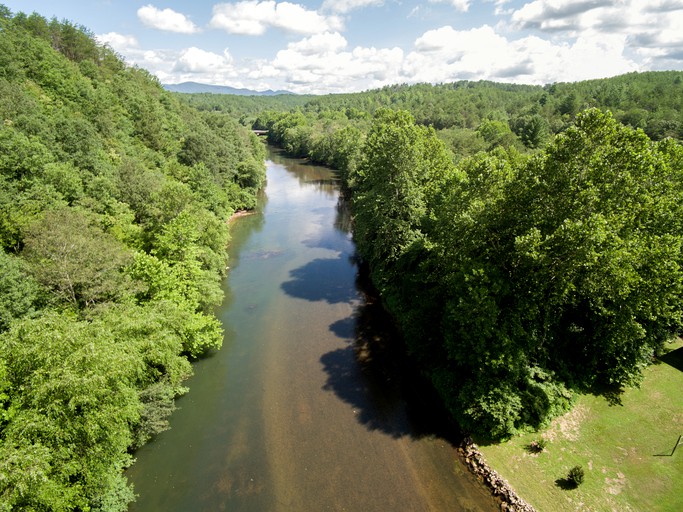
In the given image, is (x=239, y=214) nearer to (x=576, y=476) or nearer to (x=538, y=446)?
(x=538, y=446)

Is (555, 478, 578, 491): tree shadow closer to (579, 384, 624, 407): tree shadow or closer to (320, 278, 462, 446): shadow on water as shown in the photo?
(320, 278, 462, 446): shadow on water

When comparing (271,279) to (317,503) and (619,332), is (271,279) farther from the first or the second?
(619,332)

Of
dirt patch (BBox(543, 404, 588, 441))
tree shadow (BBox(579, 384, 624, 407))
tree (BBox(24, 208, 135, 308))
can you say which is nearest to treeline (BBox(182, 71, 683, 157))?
tree shadow (BBox(579, 384, 624, 407))

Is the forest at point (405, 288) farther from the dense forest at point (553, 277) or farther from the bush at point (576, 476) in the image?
the bush at point (576, 476)

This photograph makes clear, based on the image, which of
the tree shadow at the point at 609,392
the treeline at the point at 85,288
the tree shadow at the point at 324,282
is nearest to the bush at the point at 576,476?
the tree shadow at the point at 609,392

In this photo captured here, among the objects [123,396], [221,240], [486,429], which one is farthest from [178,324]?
[486,429]
